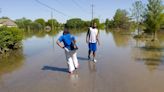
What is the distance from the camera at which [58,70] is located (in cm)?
827

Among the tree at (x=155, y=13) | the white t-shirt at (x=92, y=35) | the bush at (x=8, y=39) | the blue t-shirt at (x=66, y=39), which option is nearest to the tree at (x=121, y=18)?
the tree at (x=155, y=13)

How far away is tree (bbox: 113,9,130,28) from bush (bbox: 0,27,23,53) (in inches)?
2069

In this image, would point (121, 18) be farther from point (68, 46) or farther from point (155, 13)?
point (68, 46)

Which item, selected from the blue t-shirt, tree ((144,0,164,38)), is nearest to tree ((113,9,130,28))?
tree ((144,0,164,38))

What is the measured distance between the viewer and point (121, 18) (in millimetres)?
68312

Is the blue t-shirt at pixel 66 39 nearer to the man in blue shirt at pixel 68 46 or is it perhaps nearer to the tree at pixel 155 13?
the man in blue shirt at pixel 68 46

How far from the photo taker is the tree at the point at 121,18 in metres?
66.8

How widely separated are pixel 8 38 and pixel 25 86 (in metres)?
9.17

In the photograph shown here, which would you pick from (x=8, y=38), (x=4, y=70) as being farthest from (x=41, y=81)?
(x=8, y=38)

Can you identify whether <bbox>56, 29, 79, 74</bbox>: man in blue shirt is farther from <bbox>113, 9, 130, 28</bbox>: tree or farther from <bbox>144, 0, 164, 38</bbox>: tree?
<bbox>113, 9, 130, 28</bbox>: tree

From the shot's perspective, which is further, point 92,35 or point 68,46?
point 92,35

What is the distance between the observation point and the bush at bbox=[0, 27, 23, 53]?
13.3m

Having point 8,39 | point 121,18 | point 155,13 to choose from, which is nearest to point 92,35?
point 8,39

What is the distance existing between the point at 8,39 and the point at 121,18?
2241 inches
